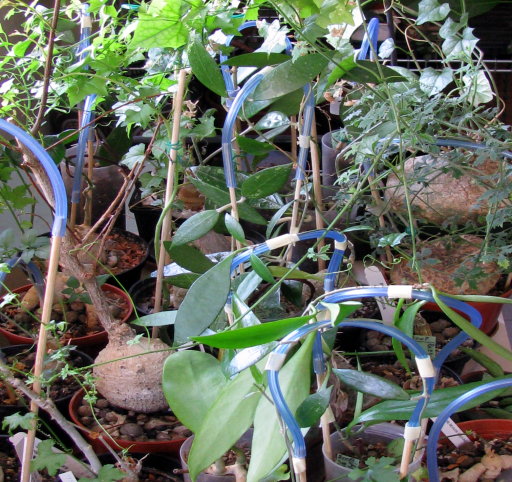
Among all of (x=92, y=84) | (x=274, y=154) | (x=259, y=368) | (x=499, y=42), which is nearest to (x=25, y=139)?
(x=92, y=84)

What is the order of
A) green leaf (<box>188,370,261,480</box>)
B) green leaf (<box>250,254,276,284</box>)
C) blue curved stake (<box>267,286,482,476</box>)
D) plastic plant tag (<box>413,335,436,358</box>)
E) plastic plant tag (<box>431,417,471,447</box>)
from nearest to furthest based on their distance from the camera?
blue curved stake (<box>267,286,482,476</box>), green leaf (<box>188,370,261,480</box>), green leaf (<box>250,254,276,284</box>), plastic plant tag (<box>431,417,471,447</box>), plastic plant tag (<box>413,335,436,358</box>)

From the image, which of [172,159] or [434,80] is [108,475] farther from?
[434,80]

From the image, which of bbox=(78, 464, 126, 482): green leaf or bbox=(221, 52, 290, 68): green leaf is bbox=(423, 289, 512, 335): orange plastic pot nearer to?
bbox=(221, 52, 290, 68): green leaf

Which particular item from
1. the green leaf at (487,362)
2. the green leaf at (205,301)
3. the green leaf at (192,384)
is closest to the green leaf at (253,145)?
the green leaf at (205,301)

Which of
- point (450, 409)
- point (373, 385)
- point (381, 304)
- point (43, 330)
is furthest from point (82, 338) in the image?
point (450, 409)

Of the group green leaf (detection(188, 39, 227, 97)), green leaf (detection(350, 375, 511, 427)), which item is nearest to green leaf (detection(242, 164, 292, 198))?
green leaf (detection(188, 39, 227, 97))

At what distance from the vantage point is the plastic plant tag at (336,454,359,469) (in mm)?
815

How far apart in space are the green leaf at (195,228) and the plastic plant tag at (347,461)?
0.39m

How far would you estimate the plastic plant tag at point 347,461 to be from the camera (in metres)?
0.81

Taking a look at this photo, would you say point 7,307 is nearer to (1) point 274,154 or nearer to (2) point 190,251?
(2) point 190,251

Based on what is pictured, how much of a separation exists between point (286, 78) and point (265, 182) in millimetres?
172

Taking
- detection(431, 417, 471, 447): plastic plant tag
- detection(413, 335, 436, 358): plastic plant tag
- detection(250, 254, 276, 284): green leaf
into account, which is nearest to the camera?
detection(250, 254, 276, 284): green leaf

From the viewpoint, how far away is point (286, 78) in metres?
0.89

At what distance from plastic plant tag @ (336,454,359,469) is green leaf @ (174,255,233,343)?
0.81ft
